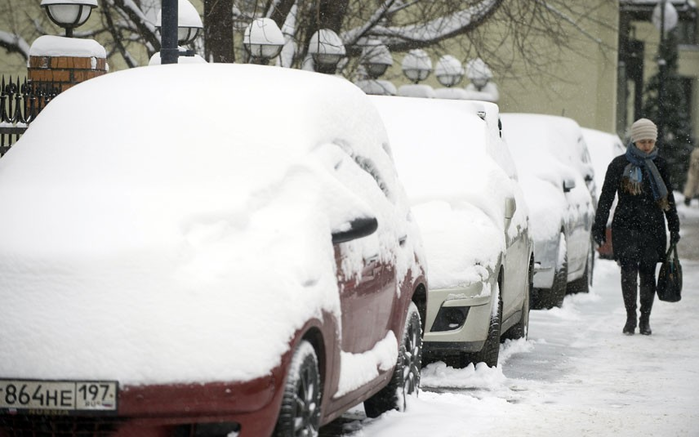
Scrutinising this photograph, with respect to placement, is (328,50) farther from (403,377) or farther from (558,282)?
(403,377)

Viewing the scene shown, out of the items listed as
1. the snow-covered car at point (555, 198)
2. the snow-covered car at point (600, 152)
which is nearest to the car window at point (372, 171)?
the snow-covered car at point (555, 198)

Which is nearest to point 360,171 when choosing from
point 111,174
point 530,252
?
point 111,174

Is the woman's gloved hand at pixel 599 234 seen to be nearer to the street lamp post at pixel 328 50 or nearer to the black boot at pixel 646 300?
the black boot at pixel 646 300

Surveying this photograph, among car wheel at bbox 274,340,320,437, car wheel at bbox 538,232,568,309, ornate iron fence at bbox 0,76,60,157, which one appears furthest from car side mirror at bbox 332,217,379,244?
car wheel at bbox 538,232,568,309

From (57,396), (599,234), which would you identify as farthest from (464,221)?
(57,396)

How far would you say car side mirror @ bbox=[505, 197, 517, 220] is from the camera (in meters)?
10.1

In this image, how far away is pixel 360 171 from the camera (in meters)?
6.84

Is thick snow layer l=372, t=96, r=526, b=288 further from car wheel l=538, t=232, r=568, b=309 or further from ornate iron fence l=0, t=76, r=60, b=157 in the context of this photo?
ornate iron fence l=0, t=76, r=60, b=157

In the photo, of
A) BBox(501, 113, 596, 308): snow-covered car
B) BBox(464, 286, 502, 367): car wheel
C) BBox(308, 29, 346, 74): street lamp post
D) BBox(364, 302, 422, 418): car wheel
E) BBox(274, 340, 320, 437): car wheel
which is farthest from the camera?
BBox(308, 29, 346, 74): street lamp post

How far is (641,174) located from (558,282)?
1.89 metres

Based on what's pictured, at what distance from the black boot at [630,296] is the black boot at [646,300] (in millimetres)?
74

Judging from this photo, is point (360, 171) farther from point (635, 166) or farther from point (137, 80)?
point (635, 166)

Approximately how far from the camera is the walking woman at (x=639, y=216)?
12.0 metres

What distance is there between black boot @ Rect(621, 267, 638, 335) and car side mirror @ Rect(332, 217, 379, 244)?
634cm
